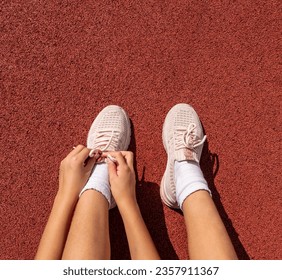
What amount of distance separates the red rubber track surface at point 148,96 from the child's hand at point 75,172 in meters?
0.22

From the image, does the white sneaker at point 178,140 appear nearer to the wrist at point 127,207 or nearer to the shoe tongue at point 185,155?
the shoe tongue at point 185,155

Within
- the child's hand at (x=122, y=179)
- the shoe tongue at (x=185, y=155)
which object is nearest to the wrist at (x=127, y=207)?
the child's hand at (x=122, y=179)

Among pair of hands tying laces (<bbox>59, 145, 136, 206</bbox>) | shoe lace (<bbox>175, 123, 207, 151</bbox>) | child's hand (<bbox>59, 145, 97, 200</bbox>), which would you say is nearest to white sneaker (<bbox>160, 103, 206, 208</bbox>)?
shoe lace (<bbox>175, 123, 207, 151</bbox>)

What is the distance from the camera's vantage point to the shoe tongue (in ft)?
5.06

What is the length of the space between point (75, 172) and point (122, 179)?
0.70 feet

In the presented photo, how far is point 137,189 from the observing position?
1679 mm

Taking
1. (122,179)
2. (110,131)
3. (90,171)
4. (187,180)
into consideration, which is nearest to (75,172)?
(90,171)

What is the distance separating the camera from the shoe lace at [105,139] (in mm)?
1655

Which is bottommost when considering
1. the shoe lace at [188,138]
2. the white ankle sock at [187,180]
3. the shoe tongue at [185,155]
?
the white ankle sock at [187,180]

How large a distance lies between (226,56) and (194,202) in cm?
88

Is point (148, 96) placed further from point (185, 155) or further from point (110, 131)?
point (185, 155)

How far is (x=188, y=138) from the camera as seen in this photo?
161 cm

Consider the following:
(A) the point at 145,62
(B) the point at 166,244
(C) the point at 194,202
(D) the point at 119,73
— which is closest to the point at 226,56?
(A) the point at 145,62

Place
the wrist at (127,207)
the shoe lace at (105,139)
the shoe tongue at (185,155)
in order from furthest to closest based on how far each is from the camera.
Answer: the shoe lace at (105,139)
the shoe tongue at (185,155)
the wrist at (127,207)
